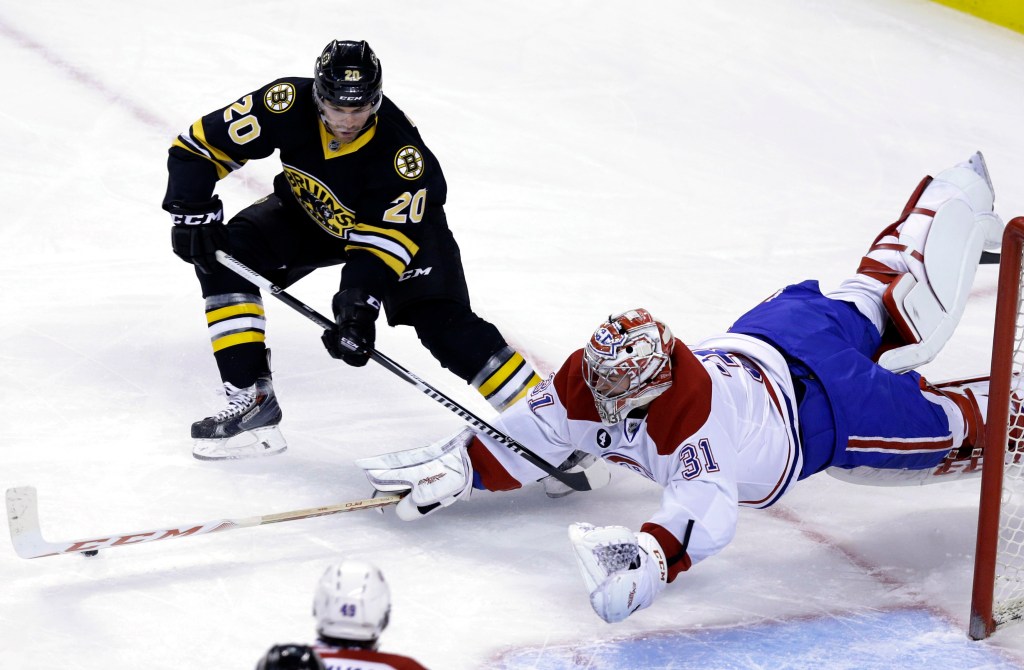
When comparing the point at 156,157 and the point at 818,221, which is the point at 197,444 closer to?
the point at 156,157

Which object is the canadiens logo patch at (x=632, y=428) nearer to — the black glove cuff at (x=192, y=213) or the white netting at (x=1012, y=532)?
the white netting at (x=1012, y=532)

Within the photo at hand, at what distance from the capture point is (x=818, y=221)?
5.09 metres

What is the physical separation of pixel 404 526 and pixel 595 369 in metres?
0.75

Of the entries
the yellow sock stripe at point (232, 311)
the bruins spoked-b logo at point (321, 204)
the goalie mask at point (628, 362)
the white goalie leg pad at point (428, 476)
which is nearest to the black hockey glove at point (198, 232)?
the yellow sock stripe at point (232, 311)

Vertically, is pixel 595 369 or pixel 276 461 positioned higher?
pixel 595 369

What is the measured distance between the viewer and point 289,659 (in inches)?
61.9

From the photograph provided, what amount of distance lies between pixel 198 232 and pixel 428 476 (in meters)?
0.88

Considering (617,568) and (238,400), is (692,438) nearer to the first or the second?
(617,568)

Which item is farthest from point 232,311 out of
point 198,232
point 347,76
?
point 347,76

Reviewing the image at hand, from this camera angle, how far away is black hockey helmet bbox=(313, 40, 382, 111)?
3.20 meters

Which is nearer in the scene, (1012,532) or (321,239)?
(1012,532)

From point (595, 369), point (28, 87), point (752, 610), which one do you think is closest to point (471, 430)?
point (595, 369)

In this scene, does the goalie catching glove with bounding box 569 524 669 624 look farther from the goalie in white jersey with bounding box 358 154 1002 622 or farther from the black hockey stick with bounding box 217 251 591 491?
the black hockey stick with bounding box 217 251 591 491

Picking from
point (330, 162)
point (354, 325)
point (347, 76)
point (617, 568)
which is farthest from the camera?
point (330, 162)
